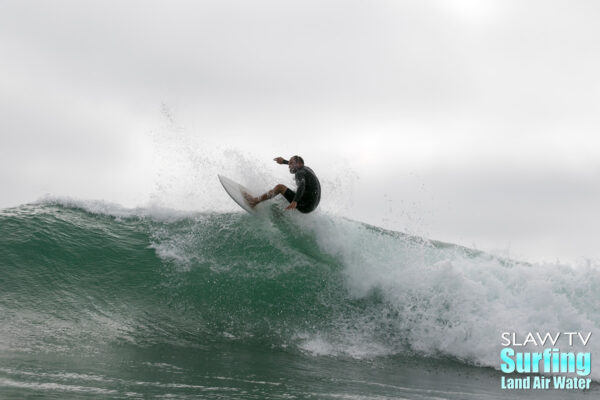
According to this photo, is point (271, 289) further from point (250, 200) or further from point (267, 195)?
point (250, 200)

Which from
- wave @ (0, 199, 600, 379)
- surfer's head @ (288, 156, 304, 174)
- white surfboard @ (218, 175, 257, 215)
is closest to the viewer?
wave @ (0, 199, 600, 379)

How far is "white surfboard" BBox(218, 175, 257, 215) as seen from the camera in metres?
10.5

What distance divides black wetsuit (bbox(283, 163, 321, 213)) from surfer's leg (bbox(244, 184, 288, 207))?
0.12m

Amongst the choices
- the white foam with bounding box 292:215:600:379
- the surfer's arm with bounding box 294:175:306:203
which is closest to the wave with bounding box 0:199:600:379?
the white foam with bounding box 292:215:600:379

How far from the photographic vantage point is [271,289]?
9.67 metres

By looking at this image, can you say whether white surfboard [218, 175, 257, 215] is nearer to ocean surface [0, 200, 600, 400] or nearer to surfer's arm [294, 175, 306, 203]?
ocean surface [0, 200, 600, 400]

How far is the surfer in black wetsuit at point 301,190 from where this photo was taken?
966cm

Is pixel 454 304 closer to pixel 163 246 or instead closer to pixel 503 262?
pixel 503 262

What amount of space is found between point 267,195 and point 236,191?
2.97 feet

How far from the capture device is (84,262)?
10070mm

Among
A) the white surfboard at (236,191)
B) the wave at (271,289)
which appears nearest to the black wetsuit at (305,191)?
the wave at (271,289)

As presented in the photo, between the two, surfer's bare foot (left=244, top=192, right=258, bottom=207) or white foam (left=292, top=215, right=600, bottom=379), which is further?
surfer's bare foot (left=244, top=192, right=258, bottom=207)

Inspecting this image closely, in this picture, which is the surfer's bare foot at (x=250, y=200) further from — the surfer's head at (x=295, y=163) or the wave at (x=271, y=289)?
the surfer's head at (x=295, y=163)

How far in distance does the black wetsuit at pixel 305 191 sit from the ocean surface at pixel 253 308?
869mm
